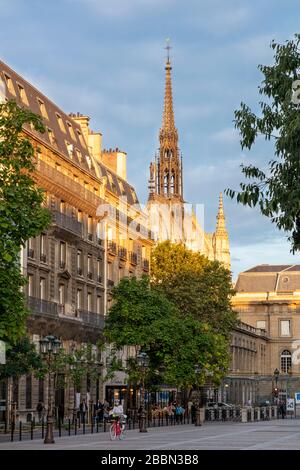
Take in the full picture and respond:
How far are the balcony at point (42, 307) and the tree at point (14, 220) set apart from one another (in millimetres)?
23087

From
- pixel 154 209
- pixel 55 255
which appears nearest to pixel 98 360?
pixel 55 255

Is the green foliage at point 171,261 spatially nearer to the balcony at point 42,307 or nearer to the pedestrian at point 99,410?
the pedestrian at point 99,410

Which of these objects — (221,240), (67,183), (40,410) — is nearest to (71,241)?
(67,183)

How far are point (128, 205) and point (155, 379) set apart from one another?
21181mm

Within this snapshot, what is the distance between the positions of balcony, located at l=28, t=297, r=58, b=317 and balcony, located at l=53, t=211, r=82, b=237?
19.1 ft

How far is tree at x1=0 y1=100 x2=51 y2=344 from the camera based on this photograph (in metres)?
34.4

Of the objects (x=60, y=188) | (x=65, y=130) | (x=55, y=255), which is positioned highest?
(x=65, y=130)

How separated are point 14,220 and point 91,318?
3713cm

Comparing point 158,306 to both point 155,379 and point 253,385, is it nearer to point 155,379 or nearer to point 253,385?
point 155,379

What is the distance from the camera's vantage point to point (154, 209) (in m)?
139

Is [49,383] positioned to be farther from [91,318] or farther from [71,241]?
[91,318]

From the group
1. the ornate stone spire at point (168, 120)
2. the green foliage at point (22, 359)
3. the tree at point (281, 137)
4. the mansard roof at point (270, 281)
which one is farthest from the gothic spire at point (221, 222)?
the tree at point (281, 137)

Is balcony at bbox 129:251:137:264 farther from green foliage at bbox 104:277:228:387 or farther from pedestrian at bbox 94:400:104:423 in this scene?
pedestrian at bbox 94:400:104:423

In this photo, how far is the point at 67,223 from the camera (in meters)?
67.4
